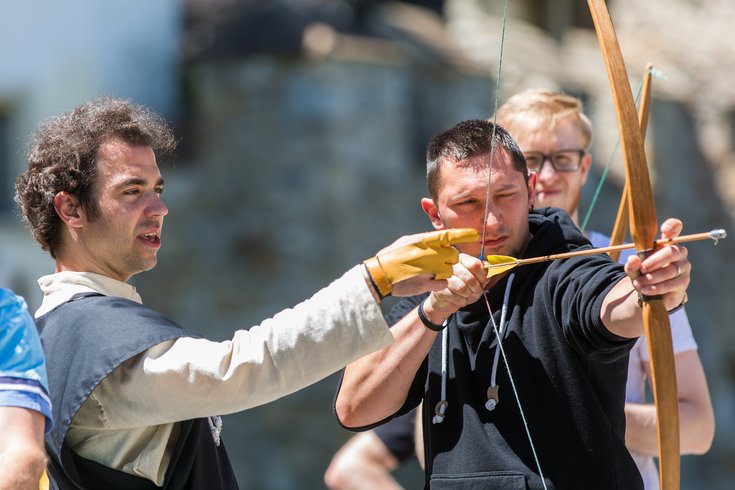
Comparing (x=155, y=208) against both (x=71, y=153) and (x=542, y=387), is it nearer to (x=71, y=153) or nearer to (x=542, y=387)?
(x=71, y=153)

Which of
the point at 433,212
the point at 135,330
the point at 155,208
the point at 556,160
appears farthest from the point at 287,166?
the point at 135,330

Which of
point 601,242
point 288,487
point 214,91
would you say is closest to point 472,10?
point 214,91

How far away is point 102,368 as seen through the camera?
202 centimetres

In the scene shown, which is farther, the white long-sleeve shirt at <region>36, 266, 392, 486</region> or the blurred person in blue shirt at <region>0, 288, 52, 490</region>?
the white long-sleeve shirt at <region>36, 266, 392, 486</region>

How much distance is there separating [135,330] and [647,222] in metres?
0.94

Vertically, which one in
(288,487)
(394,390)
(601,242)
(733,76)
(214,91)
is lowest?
(288,487)

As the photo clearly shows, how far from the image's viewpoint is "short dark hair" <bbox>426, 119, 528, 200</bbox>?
7.59 feet

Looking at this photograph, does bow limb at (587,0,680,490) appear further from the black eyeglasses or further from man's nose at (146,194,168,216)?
man's nose at (146,194,168,216)

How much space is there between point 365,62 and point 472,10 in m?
2.74

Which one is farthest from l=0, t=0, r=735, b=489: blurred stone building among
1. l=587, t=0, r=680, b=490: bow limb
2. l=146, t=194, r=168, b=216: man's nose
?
l=587, t=0, r=680, b=490: bow limb

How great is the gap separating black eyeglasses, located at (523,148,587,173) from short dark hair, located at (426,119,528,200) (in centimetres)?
59

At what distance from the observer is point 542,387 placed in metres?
2.18

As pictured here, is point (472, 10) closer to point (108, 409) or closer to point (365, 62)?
point (365, 62)

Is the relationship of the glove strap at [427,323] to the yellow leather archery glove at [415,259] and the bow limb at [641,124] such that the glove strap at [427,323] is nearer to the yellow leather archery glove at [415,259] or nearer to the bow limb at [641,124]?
the yellow leather archery glove at [415,259]
